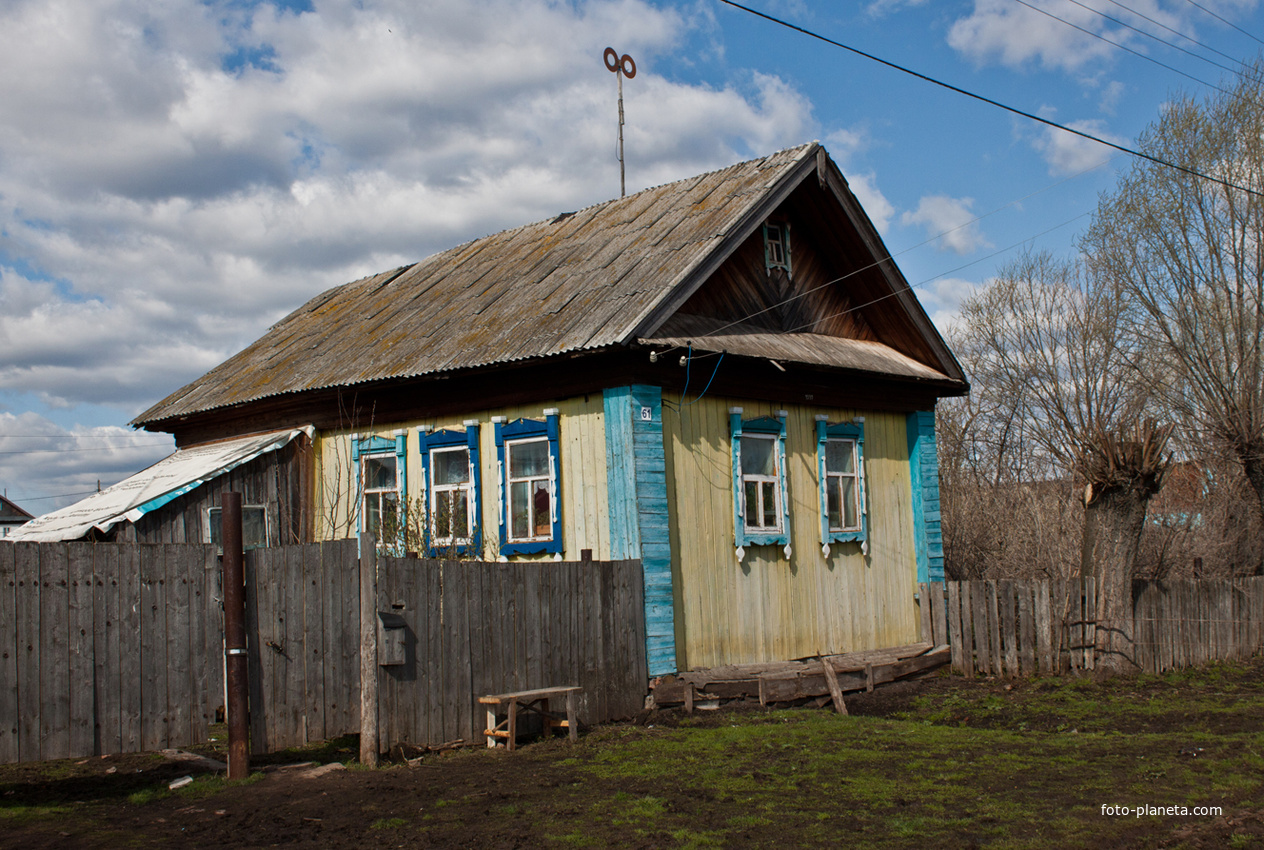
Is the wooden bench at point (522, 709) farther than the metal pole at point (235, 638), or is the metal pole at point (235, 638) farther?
the wooden bench at point (522, 709)

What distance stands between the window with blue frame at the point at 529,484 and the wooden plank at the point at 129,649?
524cm

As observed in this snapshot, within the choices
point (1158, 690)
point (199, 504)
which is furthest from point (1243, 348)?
point (199, 504)

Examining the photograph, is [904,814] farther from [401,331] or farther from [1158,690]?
[401,331]

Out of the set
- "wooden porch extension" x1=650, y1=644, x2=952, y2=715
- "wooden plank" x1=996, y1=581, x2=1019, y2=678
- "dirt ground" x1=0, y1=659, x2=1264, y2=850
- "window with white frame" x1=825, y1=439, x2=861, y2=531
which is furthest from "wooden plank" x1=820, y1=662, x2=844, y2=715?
"wooden plank" x1=996, y1=581, x2=1019, y2=678

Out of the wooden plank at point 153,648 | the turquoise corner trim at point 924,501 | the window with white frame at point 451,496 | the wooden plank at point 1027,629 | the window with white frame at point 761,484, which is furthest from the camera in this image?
the turquoise corner trim at point 924,501

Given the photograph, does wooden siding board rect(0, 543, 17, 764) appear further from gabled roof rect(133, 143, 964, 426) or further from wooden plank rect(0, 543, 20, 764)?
gabled roof rect(133, 143, 964, 426)

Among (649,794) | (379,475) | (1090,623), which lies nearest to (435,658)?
(649,794)

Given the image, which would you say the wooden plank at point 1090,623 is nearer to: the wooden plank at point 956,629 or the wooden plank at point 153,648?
the wooden plank at point 956,629

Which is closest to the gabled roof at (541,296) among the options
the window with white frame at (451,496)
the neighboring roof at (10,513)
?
the window with white frame at (451,496)

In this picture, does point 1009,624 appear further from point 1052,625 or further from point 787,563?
point 787,563

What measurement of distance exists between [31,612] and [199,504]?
6.62 meters

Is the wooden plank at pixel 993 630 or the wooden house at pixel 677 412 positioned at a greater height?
the wooden house at pixel 677 412

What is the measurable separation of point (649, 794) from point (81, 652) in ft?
13.3

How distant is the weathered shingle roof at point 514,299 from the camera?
477 inches
